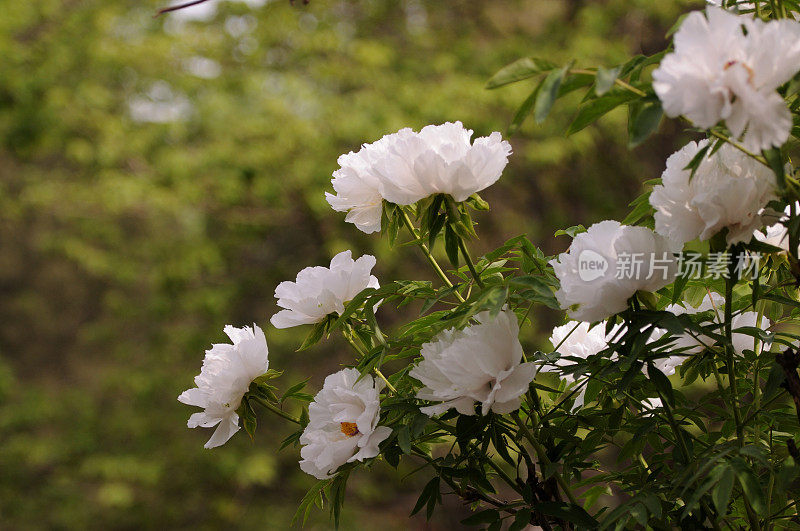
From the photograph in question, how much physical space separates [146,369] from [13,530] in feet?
4.29

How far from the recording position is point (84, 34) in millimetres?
3945

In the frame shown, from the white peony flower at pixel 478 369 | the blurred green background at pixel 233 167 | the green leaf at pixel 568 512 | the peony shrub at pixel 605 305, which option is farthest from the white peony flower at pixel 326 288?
the blurred green background at pixel 233 167

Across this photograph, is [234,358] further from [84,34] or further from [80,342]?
[80,342]

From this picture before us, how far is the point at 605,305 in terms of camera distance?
0.50 metres

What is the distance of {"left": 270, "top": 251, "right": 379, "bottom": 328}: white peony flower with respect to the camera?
0.62 m

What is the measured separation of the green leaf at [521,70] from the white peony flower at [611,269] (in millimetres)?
124

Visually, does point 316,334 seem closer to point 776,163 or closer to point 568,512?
point 568,512

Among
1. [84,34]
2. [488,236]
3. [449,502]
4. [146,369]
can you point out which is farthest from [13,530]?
[488,236]

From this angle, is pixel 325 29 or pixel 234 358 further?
pixel 325 29

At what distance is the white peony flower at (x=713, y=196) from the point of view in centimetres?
47

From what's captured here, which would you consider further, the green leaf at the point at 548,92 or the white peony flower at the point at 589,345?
the white peony flower at the point at 589,345

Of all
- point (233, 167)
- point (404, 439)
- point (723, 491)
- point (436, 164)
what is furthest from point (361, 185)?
point (233, 167)

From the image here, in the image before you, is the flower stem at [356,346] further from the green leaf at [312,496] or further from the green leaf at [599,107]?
the green leaf at [599,107]

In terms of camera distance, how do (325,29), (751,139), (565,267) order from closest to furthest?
1. (751,139)
2. (565,267)
3. (325,29)
